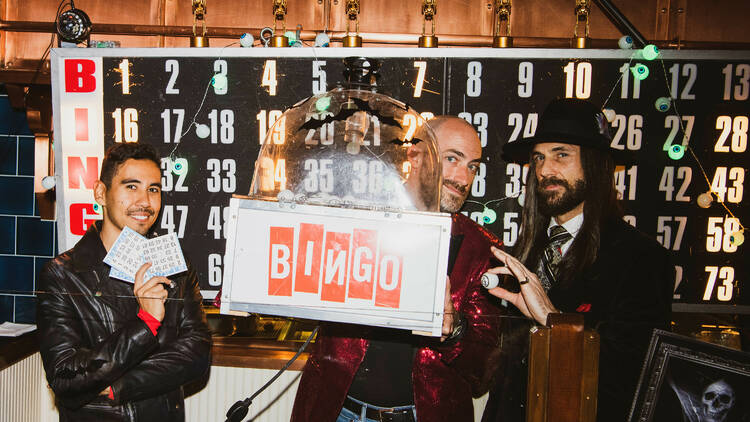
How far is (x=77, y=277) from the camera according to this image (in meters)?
2.32

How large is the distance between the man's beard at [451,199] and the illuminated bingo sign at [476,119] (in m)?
0.27

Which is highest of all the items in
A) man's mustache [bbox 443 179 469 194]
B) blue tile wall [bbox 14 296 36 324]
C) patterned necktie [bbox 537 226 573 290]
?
man's mustache [bbox 443 179 469 194]

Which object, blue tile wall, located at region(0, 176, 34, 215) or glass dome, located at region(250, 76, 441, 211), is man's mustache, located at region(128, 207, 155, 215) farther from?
blue tile wall, located at region(0, 176, 34, 215)

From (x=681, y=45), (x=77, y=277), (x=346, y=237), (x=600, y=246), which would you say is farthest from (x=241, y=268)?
(x=681, y=45)

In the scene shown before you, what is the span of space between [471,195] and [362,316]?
1809 mm

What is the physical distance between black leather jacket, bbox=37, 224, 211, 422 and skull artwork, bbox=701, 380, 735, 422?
157 centimetres

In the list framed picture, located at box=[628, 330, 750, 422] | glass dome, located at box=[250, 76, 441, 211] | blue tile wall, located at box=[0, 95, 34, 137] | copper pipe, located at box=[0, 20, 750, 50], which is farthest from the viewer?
blue tile wall, located at box=[0, 95, 34, 137]

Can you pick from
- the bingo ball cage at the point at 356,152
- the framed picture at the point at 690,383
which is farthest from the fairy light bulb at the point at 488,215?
the framed picture at the point at 690,383

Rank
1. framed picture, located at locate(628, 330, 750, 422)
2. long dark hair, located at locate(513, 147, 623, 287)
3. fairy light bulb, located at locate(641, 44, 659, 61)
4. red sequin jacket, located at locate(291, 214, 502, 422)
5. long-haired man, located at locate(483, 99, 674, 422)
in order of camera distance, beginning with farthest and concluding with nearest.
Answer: fairy light bulb, located at locate(641, 44, 659, 61), long dark hair, located at locate(513, 147, 623, 287), long-haired man, located at locate(483, 99, 674, 422), red sequin jacket, located at locate(291, 214, 502, 422), framed picture, located at locate(628, 330, 750, 422)

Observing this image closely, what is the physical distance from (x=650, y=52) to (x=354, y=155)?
207cm

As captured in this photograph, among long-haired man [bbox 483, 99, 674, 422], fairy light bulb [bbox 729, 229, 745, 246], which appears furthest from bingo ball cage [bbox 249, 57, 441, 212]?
fairy light bulb [bbox 729, 229, 745, 246]

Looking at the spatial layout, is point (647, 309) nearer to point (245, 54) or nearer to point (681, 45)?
point (681, 45)

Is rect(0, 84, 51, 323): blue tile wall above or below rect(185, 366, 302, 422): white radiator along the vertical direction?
above

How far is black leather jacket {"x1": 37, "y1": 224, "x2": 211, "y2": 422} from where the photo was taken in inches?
69.5
